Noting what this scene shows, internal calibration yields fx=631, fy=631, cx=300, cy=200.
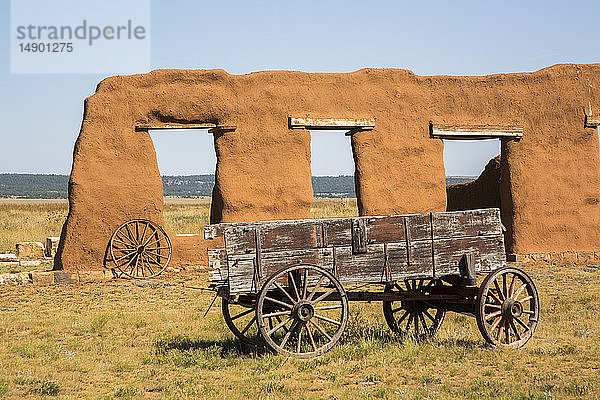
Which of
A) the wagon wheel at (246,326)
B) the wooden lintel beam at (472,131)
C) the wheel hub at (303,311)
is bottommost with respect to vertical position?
the wagon wheel at (246,326)

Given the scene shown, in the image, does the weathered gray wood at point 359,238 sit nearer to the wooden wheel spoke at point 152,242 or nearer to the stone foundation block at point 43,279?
the wooden wheel spoke at point 152,242

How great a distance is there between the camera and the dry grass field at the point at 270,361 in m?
5.29

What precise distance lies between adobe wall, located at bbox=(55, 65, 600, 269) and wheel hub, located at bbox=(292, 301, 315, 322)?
22.6 feet

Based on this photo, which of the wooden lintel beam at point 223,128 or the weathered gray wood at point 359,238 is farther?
the wooden lintel beam at point 223,128

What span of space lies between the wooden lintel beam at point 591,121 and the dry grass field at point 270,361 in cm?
591

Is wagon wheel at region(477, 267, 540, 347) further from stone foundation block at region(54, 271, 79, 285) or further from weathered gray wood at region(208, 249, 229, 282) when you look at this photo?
stone foundation block at region(54, 271, 79, 285)

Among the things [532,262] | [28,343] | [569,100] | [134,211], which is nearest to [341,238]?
[28,343]

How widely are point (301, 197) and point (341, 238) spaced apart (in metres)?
6.74

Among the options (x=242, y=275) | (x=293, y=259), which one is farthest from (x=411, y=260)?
(x=242, y=275)

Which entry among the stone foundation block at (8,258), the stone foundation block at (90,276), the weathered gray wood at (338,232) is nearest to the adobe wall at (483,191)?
the stone foundation block at (90,276)

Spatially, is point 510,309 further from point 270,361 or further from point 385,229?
point 270,361

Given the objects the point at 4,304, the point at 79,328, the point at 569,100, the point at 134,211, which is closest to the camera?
the point at 79,328

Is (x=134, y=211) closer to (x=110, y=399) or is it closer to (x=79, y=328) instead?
(x=79, y=328)

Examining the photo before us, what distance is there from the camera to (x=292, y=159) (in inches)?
509
